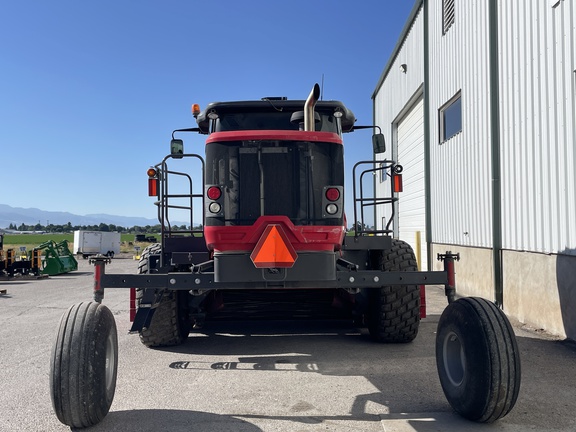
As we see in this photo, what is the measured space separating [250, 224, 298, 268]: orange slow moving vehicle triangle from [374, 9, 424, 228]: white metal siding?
36.4 feet

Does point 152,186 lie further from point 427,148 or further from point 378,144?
point 427,148

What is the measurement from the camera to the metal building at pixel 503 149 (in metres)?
7.25

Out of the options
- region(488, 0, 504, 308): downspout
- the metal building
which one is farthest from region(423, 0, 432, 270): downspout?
region(488, 0, 504, 308): downspout

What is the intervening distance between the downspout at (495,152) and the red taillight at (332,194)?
5.84 meters

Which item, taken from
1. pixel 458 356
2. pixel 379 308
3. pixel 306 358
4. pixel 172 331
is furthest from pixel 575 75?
pixel 172 331

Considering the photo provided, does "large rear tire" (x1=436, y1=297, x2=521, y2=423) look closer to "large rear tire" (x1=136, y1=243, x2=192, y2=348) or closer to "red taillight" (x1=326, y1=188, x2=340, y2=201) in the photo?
"red taillight" (x1=326, y1=188, x2=340, y2=201)

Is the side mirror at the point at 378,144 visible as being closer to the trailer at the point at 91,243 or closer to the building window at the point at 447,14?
the building window at the point at 447,14

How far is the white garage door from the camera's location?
1549cm

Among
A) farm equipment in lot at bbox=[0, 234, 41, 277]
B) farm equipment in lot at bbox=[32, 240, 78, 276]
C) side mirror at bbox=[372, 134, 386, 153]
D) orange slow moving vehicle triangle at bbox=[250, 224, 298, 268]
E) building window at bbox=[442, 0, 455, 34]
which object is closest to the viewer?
orange slow moving vehicle triangle at bbox=[250, 224, 298, 268]

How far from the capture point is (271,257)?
4223 mm

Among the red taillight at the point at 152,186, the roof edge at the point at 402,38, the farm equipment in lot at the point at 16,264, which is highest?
the roof edge at the point at 402,38

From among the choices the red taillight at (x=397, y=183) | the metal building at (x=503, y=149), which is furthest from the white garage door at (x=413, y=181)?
the red taillight at (x=397, y=183)

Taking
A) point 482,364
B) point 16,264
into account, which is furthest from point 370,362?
point 16,264

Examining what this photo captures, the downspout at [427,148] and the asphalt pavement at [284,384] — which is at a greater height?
the downspout at [427,148]
